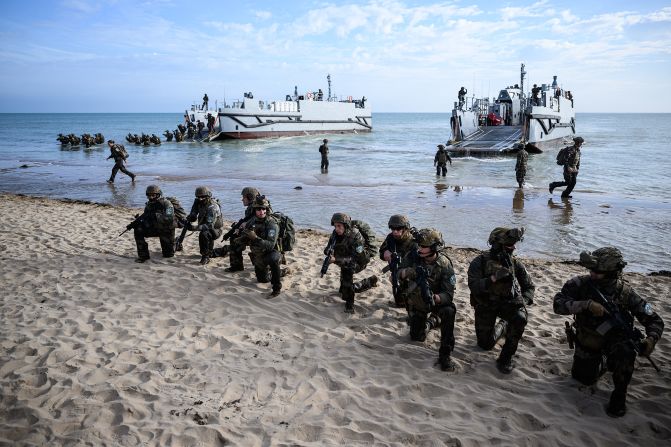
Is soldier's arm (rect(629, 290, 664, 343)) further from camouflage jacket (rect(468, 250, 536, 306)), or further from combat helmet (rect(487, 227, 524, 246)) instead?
combat helmet (rect(487, 227, 524, 246))

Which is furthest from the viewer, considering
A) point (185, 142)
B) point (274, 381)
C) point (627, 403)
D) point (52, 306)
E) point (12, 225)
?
point (185, 142)

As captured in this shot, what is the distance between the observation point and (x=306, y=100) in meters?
48.5

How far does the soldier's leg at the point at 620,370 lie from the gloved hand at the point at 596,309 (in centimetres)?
30

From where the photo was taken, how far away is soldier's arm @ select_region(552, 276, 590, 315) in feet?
12.7

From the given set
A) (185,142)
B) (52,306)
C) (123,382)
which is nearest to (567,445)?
(123,382)

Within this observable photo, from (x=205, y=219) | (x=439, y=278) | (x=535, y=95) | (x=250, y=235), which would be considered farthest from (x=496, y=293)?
(x=535, y=95)

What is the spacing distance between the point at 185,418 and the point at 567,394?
11.5ft

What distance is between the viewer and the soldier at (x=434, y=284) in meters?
4.62

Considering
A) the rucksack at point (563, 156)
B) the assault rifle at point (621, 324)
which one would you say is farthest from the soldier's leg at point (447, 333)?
the rucksack at point (563, 156)

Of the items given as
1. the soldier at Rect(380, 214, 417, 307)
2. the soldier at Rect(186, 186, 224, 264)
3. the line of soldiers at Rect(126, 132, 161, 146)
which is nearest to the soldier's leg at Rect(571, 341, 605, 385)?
the soldier at Rect(380, 214, 417, 307)

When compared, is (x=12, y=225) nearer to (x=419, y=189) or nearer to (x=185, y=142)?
(x=419, y=189)

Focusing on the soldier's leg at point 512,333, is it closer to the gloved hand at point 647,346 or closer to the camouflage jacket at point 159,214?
the gloved hand at point 647,346

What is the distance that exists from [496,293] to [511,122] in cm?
3503

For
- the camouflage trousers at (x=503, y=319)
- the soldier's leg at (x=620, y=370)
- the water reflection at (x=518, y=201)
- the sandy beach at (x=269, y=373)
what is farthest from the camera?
the water reflection at (x=518, y=201)
